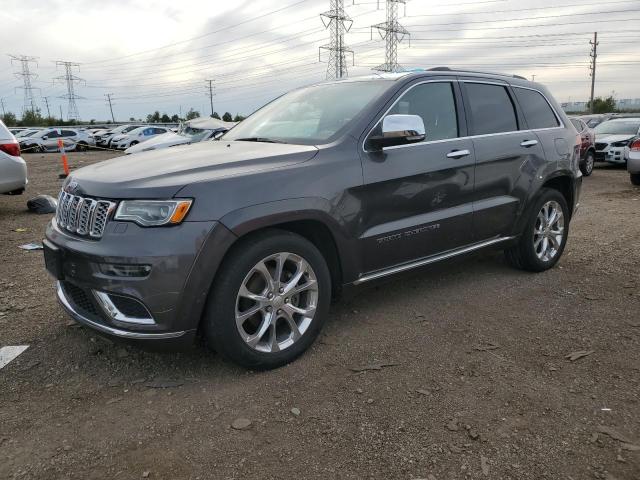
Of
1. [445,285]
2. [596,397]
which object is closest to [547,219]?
[445,285]

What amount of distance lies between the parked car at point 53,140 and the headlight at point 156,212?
3079 centimetres

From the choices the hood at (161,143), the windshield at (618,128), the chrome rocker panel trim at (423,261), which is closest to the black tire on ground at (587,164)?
the windshield at (618,128)

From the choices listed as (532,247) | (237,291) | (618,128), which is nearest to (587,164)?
(618,128)

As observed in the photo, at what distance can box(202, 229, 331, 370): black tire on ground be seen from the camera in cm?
294

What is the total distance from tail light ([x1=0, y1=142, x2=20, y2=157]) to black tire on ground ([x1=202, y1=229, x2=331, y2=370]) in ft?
21.2

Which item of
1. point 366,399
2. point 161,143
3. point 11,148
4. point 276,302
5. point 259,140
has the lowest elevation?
point 366,399

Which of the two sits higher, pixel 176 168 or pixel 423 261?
pixel 176 168

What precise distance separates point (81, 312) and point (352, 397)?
5.33ft

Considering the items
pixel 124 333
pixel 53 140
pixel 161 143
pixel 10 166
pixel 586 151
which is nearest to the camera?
pixel 124 333

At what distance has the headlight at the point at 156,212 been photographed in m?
2.79

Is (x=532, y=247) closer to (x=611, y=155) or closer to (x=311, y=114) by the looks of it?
(x=311, y=114)

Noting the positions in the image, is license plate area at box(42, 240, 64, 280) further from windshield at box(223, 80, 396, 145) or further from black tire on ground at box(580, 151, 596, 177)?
black tire on ground at box(580, 151, 596, 177)

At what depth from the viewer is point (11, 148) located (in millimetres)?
7910

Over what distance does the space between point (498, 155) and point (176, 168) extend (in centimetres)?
267
